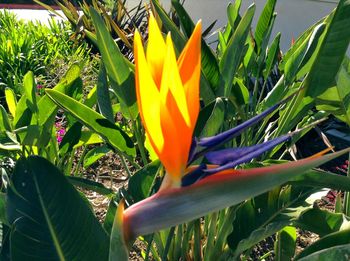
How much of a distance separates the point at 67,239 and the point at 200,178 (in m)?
0.32

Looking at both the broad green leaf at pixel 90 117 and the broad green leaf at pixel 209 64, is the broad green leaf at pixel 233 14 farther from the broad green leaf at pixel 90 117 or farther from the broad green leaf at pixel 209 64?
the broad green leaf at pixel 90 117

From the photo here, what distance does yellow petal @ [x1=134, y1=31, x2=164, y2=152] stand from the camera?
Answer: 2.13 ft

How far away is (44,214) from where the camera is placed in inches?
33.4

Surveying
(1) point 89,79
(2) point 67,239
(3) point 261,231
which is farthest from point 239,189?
(1) point 89,79

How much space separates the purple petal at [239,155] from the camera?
0.63 metres

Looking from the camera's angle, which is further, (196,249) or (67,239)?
(196,249)

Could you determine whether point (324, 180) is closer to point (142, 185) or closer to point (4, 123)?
point (142, 185)

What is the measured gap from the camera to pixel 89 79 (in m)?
3.44

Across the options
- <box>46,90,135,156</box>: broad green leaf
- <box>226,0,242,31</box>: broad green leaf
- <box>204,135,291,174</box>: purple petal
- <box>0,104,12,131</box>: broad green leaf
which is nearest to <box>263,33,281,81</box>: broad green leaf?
<box>226,0,242,31</box>: broad green leaf

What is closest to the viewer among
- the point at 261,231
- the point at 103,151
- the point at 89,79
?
the point at 261,231

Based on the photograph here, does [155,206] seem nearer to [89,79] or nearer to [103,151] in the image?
[103,151]

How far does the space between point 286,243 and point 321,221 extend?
0.24m

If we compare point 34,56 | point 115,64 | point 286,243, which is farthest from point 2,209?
point 34,56

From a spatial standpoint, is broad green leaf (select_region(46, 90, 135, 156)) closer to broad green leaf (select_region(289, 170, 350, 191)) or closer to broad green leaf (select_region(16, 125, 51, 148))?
broad green leaf (select_region(16, 125, 51, 148))
